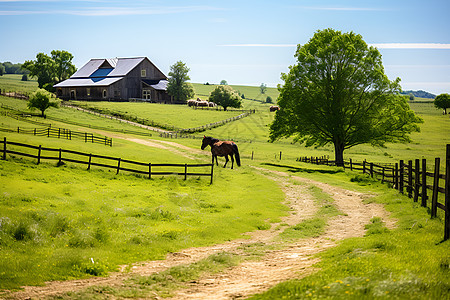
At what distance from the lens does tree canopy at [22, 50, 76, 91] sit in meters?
109

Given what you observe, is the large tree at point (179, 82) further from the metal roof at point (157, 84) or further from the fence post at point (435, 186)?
the fence post at point (435, 186)

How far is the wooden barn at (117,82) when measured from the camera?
98.6 metres

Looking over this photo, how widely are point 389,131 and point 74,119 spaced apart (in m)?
54.6

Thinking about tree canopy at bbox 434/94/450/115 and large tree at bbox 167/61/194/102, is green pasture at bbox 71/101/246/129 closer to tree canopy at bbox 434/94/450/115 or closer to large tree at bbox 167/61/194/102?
large tree at bbox 167/61/194/102

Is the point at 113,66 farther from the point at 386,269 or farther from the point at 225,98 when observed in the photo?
the point at 386,269

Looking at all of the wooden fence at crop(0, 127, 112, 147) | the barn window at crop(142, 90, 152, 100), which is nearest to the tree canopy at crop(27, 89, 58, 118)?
the wooden fence at crop(0, 127, 112, 147)

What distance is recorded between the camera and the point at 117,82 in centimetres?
9925

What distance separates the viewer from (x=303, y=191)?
87.0ft

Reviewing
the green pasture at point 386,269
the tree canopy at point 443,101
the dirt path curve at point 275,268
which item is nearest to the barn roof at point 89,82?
the dirt path curve at point 275,268

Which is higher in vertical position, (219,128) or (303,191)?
(219,128)

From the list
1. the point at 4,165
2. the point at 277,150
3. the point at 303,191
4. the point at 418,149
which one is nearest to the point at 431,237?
the point at 303,191

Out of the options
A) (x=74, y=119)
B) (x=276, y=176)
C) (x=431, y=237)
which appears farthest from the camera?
(x=74, y=119)

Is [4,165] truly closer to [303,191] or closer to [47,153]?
[47,153]

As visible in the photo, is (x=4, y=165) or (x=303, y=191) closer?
(x=4, y=165)
